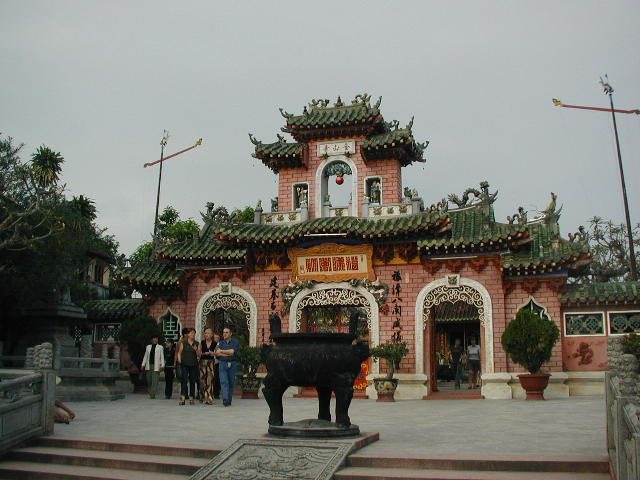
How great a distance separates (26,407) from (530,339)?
10491 mm

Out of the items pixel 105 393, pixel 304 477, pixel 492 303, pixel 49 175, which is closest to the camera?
pixel 304 477

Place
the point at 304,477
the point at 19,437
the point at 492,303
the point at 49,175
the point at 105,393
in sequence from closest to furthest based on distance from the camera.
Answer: the point at 304,477 → the point at 19,437 → the point at 105,393 → the point at 492,303 → the point at 49,175

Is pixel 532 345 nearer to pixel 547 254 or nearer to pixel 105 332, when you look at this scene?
pixel 547 254

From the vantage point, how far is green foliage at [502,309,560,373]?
1452cm

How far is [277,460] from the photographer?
20.7 ft

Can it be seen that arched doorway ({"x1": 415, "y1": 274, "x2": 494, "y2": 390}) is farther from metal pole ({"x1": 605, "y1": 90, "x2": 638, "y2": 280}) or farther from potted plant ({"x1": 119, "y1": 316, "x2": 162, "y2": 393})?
metal pole ({"x1": 605, "y1": 90, "x2": 638, "y2": 280})

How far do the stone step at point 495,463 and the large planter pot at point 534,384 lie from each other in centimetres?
880

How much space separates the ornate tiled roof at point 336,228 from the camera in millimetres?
16234

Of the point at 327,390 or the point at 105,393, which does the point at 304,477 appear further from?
the point at 105,393

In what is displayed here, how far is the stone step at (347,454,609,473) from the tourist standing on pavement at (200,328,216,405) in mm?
7432

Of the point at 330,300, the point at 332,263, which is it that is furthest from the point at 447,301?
the point at 332,263

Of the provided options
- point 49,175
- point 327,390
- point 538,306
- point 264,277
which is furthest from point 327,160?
point 49,175

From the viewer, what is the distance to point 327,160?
61.0ft

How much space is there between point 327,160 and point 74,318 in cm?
830
